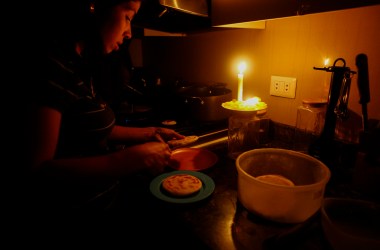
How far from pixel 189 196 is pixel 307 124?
741mm

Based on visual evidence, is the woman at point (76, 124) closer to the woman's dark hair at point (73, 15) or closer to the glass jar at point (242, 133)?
the woman's dark hair at point (73, 15)

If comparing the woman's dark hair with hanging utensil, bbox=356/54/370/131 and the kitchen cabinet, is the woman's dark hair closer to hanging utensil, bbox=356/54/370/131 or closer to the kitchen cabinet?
the kitchen cabinet

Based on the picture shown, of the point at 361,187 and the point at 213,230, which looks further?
the point at 361,187

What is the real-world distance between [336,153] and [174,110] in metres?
0.99

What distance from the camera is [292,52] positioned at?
1.19 metres

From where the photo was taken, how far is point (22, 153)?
603 mm

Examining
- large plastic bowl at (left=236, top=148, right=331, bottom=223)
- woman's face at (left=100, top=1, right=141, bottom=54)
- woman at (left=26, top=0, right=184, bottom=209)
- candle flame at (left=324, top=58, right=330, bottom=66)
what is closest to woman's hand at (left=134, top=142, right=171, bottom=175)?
woman at (left=26, top=0, right=184, bottom=209)

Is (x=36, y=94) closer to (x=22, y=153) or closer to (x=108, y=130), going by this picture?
(x=22, y=153)

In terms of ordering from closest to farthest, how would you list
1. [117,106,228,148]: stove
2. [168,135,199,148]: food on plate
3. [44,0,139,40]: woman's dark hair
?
[44,0,139,40]: woman's dark hair → [168,135,199,148]: food on plate → [117,106,228,148]: stove

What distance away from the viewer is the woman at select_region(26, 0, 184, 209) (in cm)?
61

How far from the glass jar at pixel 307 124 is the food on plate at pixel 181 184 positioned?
1.88 ft

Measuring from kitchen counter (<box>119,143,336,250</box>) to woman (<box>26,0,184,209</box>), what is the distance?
0.14 meters

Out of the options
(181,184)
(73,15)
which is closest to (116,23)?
(73,15)

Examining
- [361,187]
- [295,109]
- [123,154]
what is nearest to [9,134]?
[123,154]
